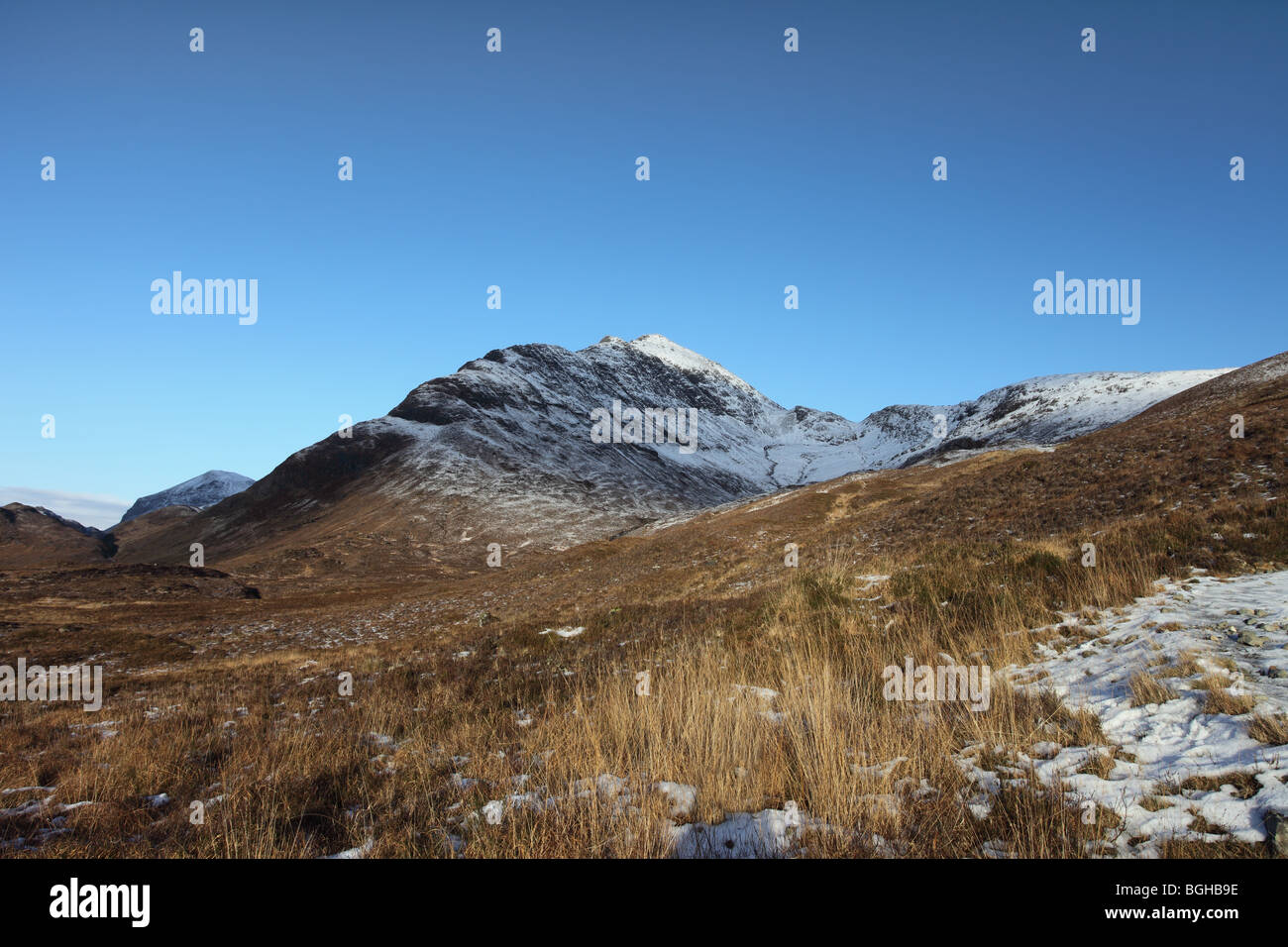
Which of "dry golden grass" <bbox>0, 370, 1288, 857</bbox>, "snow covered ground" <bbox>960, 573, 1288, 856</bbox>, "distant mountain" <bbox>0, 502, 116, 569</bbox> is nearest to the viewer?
"snow covered ground" <bbox>960, 573, 1288, 856</bbox>

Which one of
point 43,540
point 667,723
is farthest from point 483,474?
point 667,723

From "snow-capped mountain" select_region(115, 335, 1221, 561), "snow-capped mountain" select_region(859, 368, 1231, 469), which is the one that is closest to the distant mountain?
"snow-capped mountain" select_region(115, 335, 1221, 561)

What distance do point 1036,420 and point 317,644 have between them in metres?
195

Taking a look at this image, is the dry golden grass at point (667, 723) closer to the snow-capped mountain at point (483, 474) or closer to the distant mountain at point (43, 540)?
the snow-capped mountain at point (483, 474)

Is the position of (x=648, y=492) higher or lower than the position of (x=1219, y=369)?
lower

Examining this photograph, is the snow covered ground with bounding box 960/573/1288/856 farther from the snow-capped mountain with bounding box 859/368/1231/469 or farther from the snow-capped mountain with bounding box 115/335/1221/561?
the snow-capped mountain with bounding box 859/368/1231/469

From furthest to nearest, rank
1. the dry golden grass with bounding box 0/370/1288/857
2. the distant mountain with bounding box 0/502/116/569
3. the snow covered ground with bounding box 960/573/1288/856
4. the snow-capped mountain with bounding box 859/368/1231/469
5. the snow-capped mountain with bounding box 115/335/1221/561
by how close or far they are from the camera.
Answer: the snow-capped mountain with bounding box 859/368/1231/469 → the distant mountain with bounding box 0/502/116/569 → the snow-capped mountain with bounding box 115/335/1221/561 → the dry golden grass with bounding box 0/370/1288/857 → the snow covered ground with bounding box 960/573/1288/856

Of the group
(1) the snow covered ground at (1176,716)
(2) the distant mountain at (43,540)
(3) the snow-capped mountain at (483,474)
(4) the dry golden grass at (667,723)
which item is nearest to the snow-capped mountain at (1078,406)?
(3) the snow-capped mountain at (483,474)

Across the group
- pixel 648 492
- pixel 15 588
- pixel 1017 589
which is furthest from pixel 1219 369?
pixel 15 588

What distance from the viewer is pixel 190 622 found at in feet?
115

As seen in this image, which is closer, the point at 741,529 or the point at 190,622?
the point at 190,622

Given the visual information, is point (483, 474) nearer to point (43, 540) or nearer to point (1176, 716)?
point (43, 540)

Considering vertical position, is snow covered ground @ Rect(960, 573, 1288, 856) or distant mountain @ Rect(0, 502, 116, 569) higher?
distant mountain @ Rect(0, 502, 116, 569)
